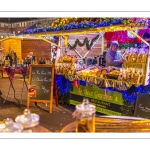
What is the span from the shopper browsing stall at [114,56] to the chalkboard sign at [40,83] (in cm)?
126

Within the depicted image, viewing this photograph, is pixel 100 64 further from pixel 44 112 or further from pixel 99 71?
pixel 44 112

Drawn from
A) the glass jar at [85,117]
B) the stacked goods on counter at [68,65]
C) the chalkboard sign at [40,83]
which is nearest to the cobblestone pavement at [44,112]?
the chalkboard sign at [40,83]

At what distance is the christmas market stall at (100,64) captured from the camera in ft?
11.8

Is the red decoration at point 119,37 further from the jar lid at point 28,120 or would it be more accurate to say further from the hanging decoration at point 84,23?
the jar lid at point 28,120

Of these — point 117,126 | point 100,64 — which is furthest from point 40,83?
point 117,126

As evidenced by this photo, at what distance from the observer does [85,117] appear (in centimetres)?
142

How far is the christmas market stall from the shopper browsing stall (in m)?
0.17

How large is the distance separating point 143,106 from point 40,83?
2288mm

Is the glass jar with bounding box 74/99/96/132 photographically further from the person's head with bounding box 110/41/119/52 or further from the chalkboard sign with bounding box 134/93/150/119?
the person's head with bounding box 110/41/119/52
